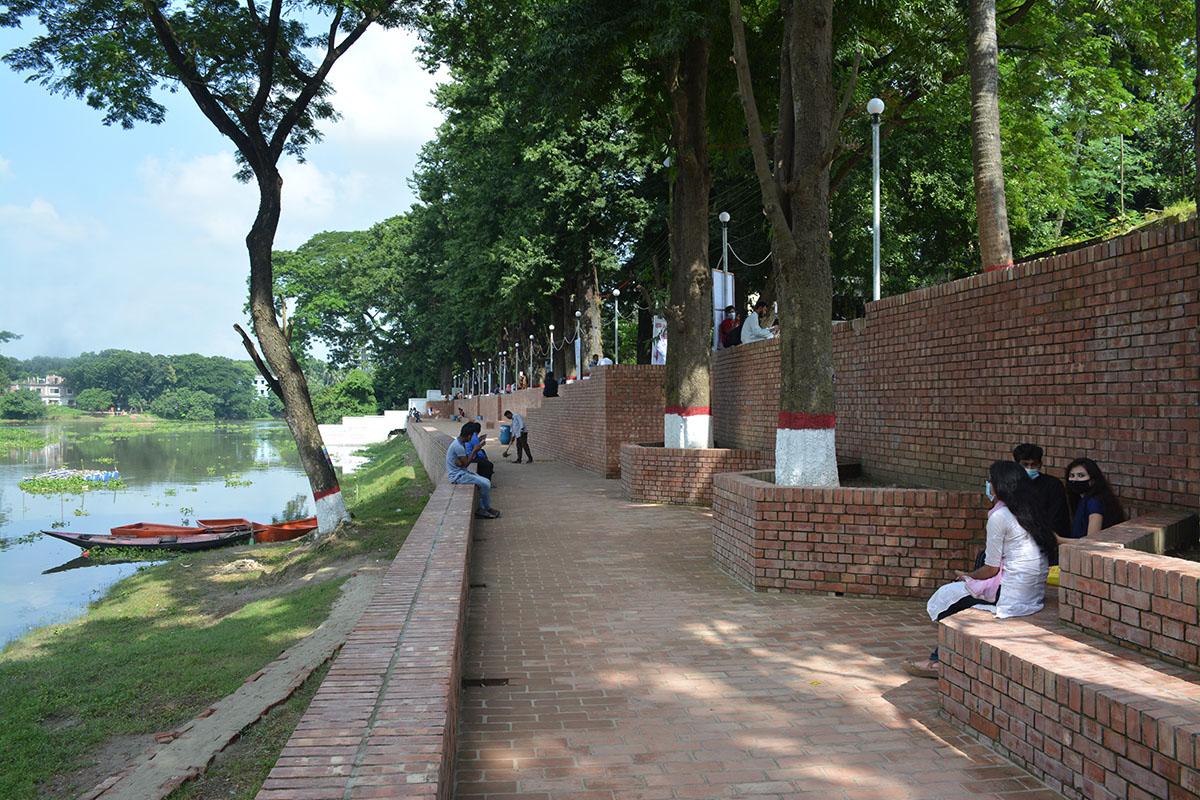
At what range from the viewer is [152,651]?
10.0 meters

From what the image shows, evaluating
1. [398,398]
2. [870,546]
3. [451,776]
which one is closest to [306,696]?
[451,776]

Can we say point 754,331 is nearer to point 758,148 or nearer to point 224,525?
point 758,148

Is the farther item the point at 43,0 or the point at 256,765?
the point at 43,0

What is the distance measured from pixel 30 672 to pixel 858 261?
65.8ft

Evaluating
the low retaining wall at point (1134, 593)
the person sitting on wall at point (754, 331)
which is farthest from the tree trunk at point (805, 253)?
the person sitting on wall at point (754, 331)

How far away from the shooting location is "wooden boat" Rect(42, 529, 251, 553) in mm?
20219

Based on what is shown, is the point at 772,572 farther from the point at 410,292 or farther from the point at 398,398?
the point at 398,398

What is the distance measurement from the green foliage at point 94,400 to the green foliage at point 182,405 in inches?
240

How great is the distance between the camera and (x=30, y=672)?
390 inches

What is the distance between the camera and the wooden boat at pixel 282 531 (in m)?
20.9

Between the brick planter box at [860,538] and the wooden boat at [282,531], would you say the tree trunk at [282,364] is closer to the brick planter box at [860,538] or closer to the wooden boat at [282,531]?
the wooden boat at [282,531]

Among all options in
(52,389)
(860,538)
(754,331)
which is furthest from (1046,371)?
(52,389)

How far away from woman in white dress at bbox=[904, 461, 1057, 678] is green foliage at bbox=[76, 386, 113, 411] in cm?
14864

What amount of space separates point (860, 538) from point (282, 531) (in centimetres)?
1701
